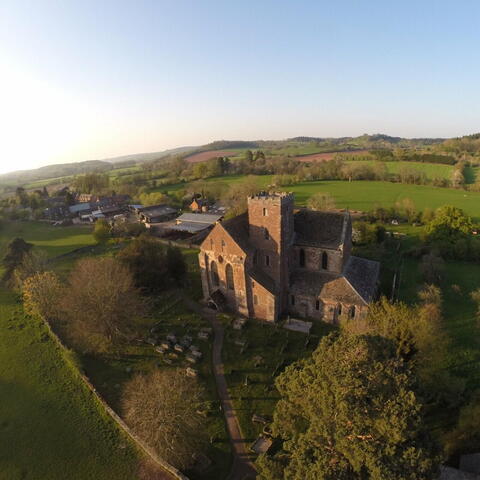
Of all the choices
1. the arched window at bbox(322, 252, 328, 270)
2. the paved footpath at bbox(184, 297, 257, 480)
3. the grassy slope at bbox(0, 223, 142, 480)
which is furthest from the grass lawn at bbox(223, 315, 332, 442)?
the grassy slope at bbox(0, 223, 142, 480)

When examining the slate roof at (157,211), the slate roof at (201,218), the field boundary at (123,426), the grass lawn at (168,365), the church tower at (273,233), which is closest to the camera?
the field boundary at (123,426)

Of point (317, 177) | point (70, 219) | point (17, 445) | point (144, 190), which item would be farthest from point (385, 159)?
point (17, 445)

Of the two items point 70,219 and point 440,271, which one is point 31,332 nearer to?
point 440,271

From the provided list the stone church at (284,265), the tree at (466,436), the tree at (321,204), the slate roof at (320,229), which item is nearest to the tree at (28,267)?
the stone church at (284,265)

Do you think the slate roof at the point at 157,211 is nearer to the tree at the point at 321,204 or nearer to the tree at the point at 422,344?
the tree at the point at 321,204

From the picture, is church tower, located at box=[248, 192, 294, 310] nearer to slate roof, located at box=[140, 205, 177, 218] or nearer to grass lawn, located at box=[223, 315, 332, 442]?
grass lawn, located at box=[223, 315, 332, 442]

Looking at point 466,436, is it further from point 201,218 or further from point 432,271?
point 201,218

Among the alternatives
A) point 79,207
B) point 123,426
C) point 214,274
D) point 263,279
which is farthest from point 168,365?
point 79,207
